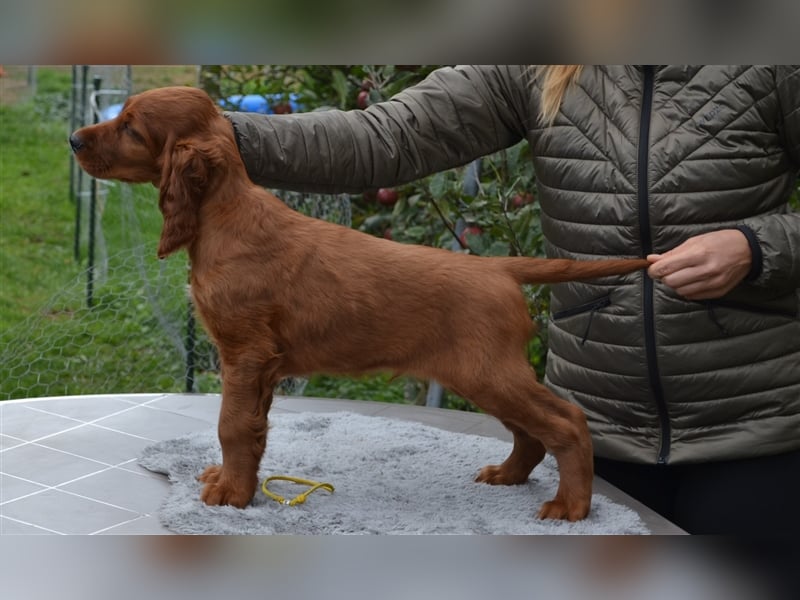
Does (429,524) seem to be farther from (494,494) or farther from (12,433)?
(12,433)

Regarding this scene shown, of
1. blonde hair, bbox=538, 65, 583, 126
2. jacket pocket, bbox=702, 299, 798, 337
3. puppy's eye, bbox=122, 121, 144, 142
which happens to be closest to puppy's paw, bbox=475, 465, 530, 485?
jacket pocket, bbox=702, 299, 798, 337

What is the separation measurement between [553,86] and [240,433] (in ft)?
2.76

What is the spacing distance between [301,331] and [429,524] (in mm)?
378

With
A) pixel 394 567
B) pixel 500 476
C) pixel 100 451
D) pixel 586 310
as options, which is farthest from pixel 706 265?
pixel 100 451

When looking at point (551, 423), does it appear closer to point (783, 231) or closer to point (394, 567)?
point (783, 231)

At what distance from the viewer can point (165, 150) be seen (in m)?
1.46

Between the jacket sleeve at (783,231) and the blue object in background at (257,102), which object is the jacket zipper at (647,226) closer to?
the jacket sleeve at (783,231)

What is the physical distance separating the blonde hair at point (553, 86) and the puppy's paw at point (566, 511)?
0.70 meters

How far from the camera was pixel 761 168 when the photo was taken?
1749 millimetres

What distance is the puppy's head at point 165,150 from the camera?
4.78ft

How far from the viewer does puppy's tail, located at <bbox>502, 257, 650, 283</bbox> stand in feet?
4.61

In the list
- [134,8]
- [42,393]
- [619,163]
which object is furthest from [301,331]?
[42,393]

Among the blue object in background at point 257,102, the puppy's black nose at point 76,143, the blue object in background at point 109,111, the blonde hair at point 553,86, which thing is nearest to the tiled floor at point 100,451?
the puppy's black nose at point 76,143

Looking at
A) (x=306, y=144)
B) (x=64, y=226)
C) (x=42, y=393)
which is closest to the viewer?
(x=306, y=144)
